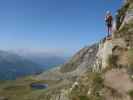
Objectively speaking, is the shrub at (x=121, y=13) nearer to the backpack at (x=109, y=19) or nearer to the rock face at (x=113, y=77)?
the backpack at (x=109, y=19)

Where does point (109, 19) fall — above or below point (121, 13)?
below

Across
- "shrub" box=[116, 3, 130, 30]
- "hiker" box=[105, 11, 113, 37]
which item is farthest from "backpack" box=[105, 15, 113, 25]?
"shrub" box=[116, 3, 130, 30]

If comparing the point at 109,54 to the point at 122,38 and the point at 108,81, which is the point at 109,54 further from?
the point at 108,81

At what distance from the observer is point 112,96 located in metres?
30.7

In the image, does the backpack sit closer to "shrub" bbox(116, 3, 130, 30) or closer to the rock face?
the rock face

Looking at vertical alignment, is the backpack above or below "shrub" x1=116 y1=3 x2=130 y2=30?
below

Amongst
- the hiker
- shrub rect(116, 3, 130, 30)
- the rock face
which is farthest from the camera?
shrub rect(116, 3, 130, 30)

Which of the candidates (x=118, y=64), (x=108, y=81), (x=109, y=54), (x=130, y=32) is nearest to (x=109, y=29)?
(x=130, y=32)

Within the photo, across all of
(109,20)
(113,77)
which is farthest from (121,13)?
(113,77)

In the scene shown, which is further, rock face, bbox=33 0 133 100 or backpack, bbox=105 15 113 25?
backpack, bbox=105 15 113 25

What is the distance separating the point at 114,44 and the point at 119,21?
18.5 metres

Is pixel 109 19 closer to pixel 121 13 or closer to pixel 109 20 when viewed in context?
pixel 109 20

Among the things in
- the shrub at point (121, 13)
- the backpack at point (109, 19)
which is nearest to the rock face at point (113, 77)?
the backpack at point (109, 19)

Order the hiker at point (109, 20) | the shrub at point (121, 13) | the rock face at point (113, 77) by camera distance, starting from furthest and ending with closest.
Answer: the shrub at point (121, 13) < the hiker at point (109, 20) < the rock face at point (113, 77)
